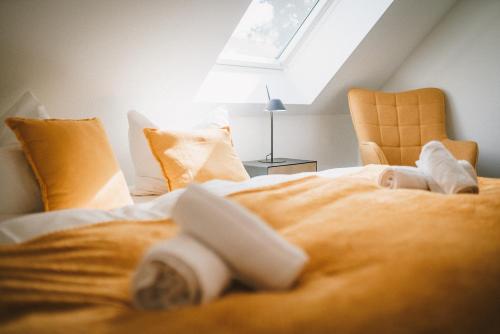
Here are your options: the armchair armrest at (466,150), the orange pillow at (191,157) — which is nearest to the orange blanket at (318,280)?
the orange pillow at (191,157)

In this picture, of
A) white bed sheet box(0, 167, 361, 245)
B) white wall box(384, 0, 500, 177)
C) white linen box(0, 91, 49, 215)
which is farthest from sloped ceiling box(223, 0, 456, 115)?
white bed sheet box(0, 167, 361, 245)

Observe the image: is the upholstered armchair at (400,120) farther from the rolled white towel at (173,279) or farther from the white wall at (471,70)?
the rolled white towel at (173,279)

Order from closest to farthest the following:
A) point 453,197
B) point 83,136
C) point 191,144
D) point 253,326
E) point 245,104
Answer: point 253,326 < point 453,197 < point 83,136 < point 191,144 < point 245,104

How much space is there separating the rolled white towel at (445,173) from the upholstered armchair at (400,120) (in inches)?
61.2

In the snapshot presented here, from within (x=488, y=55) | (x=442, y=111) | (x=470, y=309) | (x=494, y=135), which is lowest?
(x=470, y=309)

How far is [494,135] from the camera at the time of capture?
10.6 ft

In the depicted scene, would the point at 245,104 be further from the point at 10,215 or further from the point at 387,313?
the point at 387,313

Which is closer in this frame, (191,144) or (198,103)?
(191,144)

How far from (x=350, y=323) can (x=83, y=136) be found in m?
1.38

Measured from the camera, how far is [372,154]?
305cm

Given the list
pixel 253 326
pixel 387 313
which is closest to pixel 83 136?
pixel 253 326

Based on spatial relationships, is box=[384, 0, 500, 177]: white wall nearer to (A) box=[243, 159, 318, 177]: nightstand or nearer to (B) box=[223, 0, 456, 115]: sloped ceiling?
(B) box=[223, 0, 456, 115]: sloped ceiling

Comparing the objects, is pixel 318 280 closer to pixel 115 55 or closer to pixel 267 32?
pixel 115 55

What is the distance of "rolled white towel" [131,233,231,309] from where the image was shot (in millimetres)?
631
